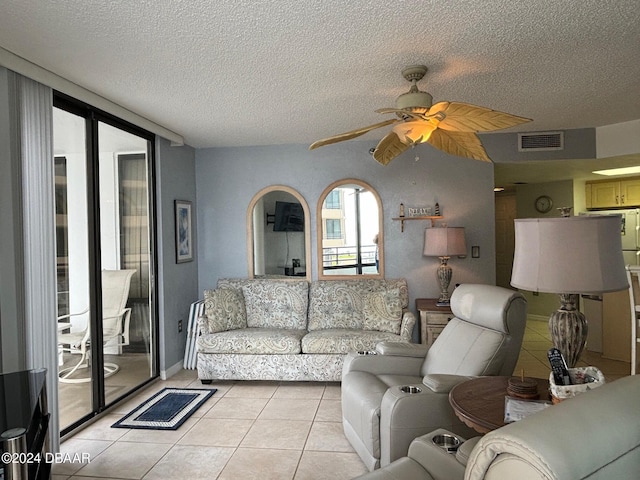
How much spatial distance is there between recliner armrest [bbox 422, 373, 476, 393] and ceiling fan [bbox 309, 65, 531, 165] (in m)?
1.42

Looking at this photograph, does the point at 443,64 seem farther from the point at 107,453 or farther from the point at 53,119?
the point at 107,453

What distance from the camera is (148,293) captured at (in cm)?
443

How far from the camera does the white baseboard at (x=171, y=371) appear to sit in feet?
15.0

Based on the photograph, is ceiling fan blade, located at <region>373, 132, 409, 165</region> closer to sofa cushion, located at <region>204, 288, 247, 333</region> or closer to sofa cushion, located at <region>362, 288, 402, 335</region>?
sofa cushion, located at <region>362, 288, 402, 335</region>

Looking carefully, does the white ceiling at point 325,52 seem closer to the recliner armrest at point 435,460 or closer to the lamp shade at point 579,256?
the lamp shade at point 579,256

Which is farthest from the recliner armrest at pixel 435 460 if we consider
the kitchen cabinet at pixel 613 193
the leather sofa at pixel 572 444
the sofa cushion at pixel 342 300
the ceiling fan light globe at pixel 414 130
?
the kitchen cabinet at pixel 613 193

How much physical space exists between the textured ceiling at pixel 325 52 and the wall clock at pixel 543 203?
10.7 feet

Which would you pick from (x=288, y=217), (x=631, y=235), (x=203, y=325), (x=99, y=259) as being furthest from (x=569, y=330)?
(x=631, y=235)

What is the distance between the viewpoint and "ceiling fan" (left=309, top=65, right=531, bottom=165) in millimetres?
2480

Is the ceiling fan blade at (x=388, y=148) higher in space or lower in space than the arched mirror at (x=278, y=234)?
higher

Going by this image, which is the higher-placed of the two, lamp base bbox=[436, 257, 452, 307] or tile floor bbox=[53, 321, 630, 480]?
lamp base bbox=[436, 257, 452, 307]

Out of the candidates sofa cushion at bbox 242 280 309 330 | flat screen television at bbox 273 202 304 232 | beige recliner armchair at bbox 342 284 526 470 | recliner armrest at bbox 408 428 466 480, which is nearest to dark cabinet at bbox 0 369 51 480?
recliner armrest at bbox 408 428 466 480

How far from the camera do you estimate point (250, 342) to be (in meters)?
4.28

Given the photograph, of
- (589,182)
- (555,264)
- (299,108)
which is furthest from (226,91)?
(589,182)
